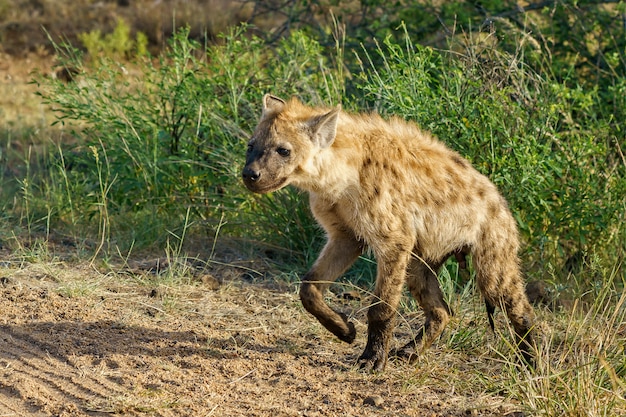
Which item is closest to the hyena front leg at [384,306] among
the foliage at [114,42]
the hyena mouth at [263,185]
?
the hyena mouth at [263,185]

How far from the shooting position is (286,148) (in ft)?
14.8

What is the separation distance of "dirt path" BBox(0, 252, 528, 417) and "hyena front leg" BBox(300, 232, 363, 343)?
Result: 0.64ft

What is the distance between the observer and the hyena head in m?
4.46

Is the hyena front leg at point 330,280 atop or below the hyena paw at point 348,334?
atop

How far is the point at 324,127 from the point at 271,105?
0.42 m

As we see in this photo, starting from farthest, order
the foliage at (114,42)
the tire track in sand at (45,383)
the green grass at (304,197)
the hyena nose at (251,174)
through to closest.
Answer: the foliage at (114,42) → the green grass at (304,197) → the hyena nose at (251,174) → the tire track in sand at (45,383)

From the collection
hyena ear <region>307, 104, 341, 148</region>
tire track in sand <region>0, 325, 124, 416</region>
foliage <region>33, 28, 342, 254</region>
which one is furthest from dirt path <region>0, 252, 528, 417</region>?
hyena ear <region>307, 104, 341, 148</region>

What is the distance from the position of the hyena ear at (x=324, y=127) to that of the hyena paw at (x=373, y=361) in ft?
3.40

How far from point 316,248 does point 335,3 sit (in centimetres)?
249

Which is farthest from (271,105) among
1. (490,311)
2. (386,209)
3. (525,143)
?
(525,143)

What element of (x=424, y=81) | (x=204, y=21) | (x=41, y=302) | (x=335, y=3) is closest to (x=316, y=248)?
(x=424, y=81)

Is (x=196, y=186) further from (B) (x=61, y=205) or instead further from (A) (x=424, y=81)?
(A) (x=424, y=81)

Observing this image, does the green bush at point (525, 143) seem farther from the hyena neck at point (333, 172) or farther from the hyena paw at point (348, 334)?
the hyena paw at point (348, 334)

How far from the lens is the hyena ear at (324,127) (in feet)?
14.8
